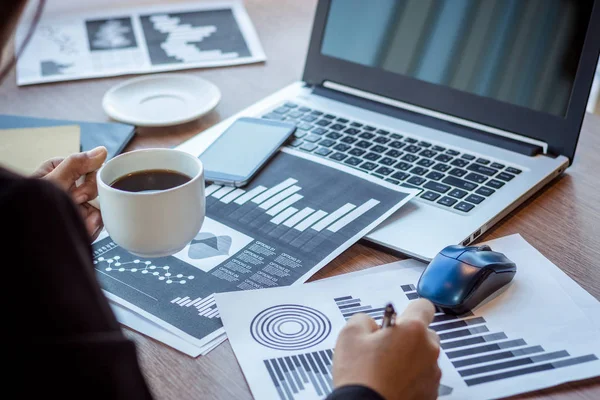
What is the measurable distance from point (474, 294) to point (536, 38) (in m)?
0.44

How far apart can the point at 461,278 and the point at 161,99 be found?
70cm

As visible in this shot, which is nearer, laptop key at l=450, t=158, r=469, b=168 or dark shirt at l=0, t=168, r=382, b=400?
dark shirt at l=0, t=168, r=382, b=400

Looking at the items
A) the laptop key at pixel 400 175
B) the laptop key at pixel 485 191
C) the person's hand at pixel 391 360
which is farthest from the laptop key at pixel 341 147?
the person's hand at pixel 391 360

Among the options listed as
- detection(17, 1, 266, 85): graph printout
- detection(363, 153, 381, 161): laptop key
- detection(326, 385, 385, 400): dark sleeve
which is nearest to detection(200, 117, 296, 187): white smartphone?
detection(363, 153, 381, 161): laptop key

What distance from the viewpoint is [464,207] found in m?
0.93

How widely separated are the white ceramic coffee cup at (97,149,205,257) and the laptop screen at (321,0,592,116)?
481 millimetres

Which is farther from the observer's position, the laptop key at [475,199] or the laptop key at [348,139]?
the laptop key at [348,139]

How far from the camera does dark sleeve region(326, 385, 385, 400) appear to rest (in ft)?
1.94

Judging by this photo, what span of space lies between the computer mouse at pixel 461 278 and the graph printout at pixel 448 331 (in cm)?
2

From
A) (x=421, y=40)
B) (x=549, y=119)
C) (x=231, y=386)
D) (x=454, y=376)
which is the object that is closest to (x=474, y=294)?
(x=454, y=376)

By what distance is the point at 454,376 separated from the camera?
0.68 m

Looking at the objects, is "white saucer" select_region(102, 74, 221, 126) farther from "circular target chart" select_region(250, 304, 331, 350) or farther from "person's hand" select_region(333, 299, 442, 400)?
"person's hand" select_region(333, 299, 442, 400)

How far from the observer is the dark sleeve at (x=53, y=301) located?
0.43 meters

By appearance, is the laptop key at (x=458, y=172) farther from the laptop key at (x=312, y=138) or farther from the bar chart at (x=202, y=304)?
the bar chart at (x=202, y=304)
